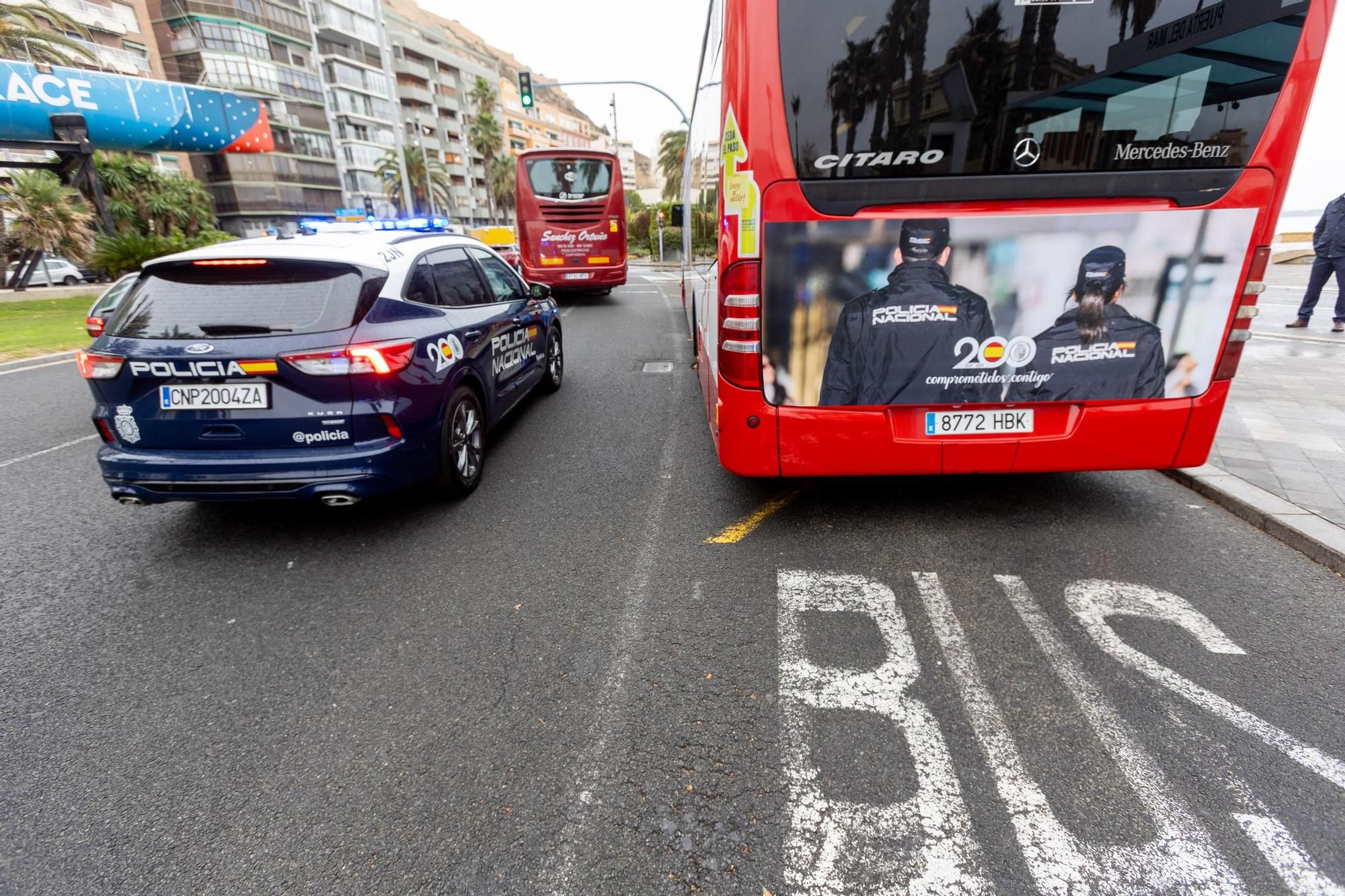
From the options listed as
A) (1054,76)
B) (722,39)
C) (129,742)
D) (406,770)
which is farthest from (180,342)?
(1054,76)

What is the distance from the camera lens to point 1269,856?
1.86m

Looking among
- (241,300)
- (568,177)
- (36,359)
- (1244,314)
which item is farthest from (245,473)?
(568,177)

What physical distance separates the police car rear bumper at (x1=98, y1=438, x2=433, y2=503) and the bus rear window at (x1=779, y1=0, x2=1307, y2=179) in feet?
9.31

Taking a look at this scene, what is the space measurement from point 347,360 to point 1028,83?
3.58 meters

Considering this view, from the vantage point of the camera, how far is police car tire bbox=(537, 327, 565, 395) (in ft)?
23.0

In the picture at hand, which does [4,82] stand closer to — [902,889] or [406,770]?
[406,770]

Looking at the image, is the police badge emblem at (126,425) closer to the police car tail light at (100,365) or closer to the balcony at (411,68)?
the police car tail light at (100,365)

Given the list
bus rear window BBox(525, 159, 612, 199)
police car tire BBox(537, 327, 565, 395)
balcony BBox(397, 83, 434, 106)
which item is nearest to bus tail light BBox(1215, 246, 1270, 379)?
police car tire BBox(537, 327, 565, 395)

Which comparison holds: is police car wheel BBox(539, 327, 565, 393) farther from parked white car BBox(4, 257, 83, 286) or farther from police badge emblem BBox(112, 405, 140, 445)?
parked white car BBox(4, 257, 83, 286)

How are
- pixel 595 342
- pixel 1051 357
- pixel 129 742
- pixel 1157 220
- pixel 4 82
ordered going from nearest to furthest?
pixel 129 742 → pixel 1157 220 → pixel 1051 357 → pixel 595 342 → pixel 4 82

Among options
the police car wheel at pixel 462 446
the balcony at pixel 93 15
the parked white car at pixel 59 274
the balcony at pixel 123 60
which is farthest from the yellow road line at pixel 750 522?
the balcony at pixel 93 15

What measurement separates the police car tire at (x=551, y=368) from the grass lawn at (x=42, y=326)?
29.1 feet

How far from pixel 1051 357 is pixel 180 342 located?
15.0 ft

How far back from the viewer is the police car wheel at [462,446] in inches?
166
